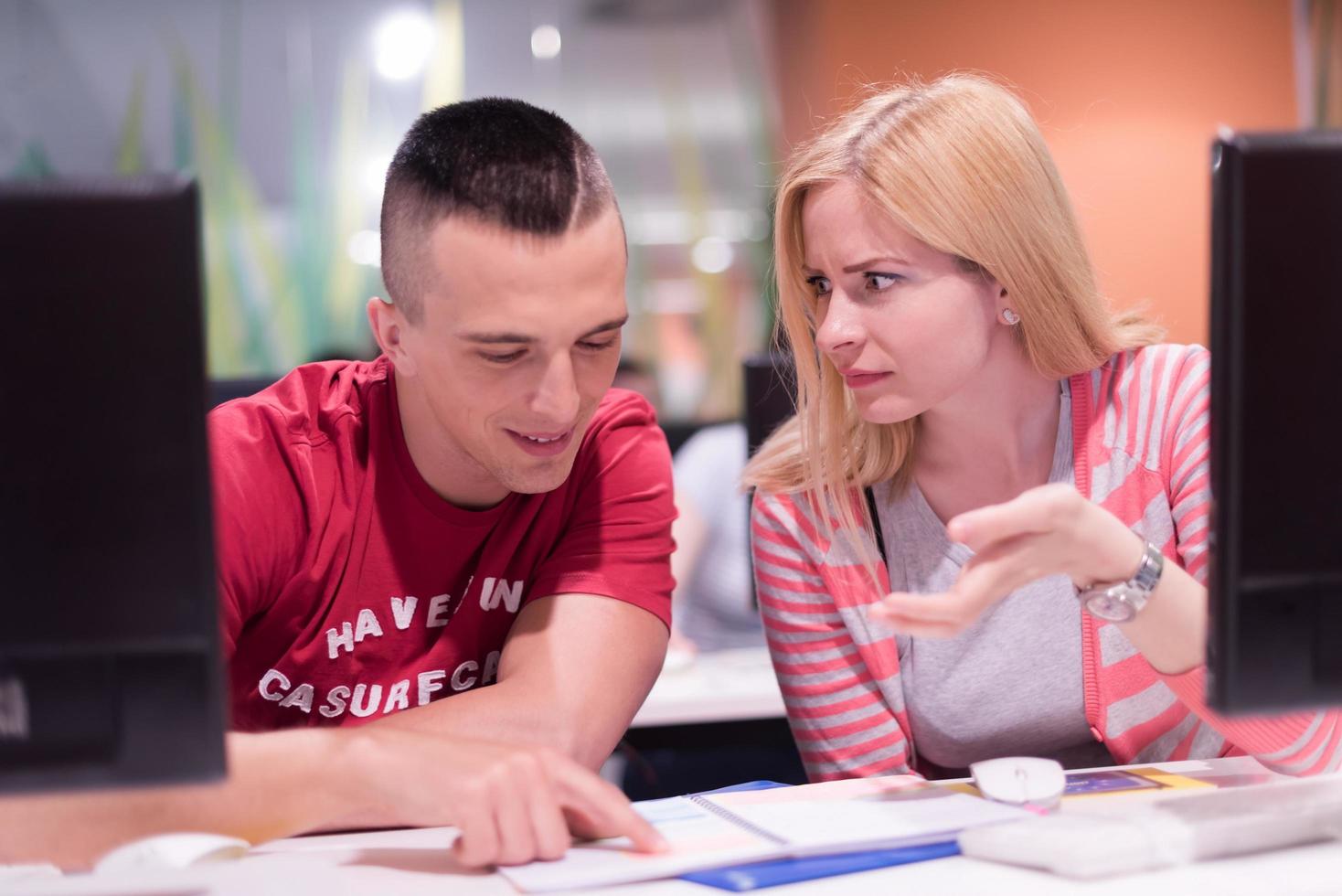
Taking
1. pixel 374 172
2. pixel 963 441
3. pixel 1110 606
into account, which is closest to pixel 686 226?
pixel 374 172

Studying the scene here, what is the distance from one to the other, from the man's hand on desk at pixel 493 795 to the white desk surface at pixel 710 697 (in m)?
0.75

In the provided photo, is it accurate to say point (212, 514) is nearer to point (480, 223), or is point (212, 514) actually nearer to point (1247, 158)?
point (480, 223)

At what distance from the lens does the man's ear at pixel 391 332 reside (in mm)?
1337

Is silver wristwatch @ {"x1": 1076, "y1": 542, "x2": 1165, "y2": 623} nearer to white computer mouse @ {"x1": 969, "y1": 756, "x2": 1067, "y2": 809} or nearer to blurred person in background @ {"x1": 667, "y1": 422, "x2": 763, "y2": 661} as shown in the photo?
white computer mouse @ {"x1": 969, "y1": 756, "x2": 1067, "y2": 809}

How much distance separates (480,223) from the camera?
1.22 metres

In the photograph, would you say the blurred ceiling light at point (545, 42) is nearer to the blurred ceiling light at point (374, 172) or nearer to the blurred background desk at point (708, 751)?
the blurred ceiling light at point (374, 172)

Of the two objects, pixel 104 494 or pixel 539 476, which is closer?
pixel 104 494

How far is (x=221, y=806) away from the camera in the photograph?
3.31 ft

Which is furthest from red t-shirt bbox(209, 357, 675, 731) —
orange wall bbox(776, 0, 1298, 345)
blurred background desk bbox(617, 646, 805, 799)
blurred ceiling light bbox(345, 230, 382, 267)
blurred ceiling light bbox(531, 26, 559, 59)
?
blurred ceiling light bbox(531, 26, 559, 59)

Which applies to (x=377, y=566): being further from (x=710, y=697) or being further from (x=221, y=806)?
(x=710, y=697)

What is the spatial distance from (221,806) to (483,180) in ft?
2.09

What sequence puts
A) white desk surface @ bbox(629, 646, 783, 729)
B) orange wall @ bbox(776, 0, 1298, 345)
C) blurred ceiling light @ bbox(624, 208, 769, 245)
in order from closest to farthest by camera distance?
white desk surface @ bbox(629, 646, 783, 729), orange wall @ bbox(776, 0, 1298, 345), blurred ceiling light @ bbox(624, 208, 769, 245)

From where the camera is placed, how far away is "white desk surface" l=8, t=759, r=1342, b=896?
2.81 ft

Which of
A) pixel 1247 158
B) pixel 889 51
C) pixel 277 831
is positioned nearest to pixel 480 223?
pixel 277 831
